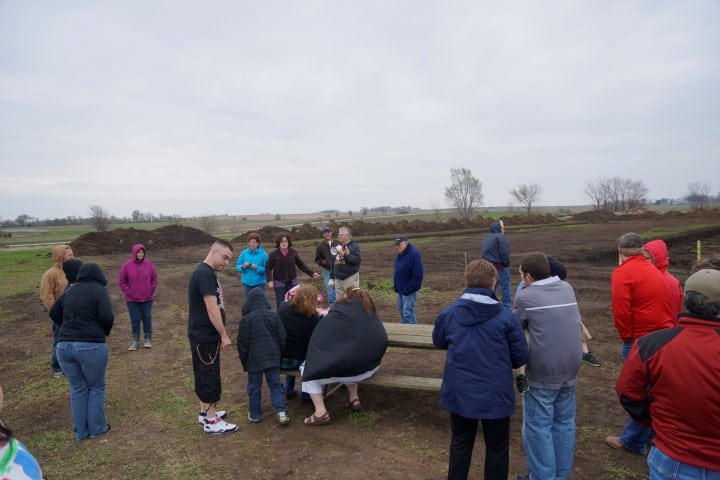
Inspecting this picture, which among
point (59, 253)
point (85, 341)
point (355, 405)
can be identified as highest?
point (59, 253)

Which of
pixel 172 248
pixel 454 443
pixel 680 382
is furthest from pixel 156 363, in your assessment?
pixel 172 248

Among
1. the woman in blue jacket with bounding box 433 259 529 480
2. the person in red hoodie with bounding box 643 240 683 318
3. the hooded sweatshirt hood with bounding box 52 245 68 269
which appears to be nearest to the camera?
the woman in blue jacket with bounding box 433 259 529 480

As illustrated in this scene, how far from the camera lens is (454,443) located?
323cm

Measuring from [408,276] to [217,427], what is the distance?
3.95 m

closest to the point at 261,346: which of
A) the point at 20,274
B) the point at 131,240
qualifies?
the point at 20,274

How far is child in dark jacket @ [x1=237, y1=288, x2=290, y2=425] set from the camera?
15.1 ft

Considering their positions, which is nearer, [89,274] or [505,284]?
[89,274]

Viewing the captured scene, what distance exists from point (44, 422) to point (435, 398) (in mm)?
4638

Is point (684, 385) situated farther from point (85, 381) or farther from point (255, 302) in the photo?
point (85, 381)

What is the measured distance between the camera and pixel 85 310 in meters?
4.55

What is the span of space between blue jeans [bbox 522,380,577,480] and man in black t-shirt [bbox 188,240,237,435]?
282cm

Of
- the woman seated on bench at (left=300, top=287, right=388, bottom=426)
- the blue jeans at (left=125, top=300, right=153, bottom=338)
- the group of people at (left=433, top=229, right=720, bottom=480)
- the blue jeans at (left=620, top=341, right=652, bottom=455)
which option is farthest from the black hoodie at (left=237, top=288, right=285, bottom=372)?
the blue jeans at (left=125, top=300, right=153, bottom=338)

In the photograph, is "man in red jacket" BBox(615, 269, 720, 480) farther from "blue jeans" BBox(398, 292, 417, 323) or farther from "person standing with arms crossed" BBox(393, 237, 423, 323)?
"blue jeans" BBox(398, 292, 417, 323)

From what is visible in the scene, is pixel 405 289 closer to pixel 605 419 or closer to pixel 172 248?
pixel 605 419
